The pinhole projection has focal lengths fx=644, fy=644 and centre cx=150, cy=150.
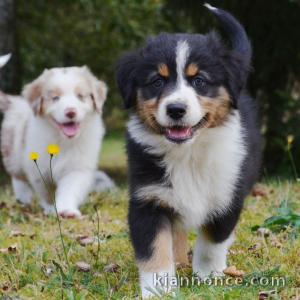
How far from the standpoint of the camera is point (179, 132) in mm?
3703

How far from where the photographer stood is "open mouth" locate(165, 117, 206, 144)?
3678 mm

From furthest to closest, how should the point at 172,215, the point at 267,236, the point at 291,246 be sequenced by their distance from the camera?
the point at 267,236
the point at 291,246
the point at 172,215

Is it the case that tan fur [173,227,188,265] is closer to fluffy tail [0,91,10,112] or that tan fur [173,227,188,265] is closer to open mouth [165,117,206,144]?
open mouth [165,117,206,144]

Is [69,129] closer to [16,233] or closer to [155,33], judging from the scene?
[16,233]

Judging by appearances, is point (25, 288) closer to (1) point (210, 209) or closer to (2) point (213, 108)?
(1) point (210, 209)

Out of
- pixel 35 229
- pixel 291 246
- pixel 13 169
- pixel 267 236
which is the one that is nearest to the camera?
pixel 291 246

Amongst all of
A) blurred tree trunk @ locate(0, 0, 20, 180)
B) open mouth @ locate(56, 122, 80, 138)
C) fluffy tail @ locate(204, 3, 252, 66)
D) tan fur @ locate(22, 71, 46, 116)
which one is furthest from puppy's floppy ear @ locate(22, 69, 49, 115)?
blurred tree trunk @ locate(0, 0, 20, 180)

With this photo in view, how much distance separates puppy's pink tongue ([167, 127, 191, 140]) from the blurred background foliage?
482 cm

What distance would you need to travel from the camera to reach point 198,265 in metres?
3.97

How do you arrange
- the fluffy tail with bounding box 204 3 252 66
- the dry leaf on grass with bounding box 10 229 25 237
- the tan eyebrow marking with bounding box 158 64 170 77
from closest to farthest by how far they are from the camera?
the tan eyebrow marking with bounding box 158 64 170 77
the fluffy tail with bounding box 204 3 252 66
the dry leaf on grass with bounding box 10 229 25 237

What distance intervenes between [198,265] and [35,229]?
1.93 m

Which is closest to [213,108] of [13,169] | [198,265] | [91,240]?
[198,265]

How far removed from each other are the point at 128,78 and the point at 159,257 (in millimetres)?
1101

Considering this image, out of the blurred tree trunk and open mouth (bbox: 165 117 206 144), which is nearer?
open mouth (bbox: 165 117 206 144)
